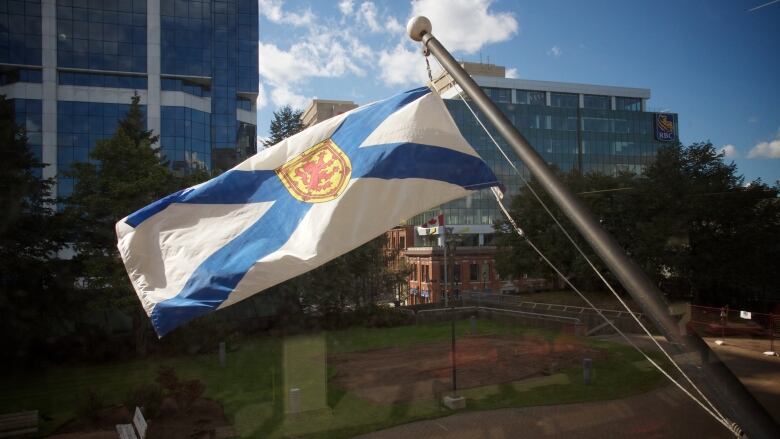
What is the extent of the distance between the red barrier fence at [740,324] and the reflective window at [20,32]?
59126mm

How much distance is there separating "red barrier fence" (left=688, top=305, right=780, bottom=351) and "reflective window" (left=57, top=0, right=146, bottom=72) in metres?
54.8

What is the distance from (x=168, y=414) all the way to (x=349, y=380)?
626cm

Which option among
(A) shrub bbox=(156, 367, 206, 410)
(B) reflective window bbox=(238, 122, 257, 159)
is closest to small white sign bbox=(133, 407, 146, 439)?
(A) shrub bbox=(156, 367, 206, 410)

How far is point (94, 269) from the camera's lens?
71.6ft

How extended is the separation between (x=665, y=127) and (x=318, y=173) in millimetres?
13992

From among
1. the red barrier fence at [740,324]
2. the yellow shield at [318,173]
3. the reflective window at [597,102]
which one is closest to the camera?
the yellow shield at [318,173]

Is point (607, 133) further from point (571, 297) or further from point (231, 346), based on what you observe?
point (231, 346)

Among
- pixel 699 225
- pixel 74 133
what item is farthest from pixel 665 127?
pixel 74 133

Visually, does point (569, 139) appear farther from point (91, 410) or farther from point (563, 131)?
point (91, 410)

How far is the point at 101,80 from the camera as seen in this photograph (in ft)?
171

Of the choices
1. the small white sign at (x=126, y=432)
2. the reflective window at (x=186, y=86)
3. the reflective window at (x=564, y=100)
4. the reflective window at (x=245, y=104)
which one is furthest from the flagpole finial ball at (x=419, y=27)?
the reflective window at (x=245, y=104)

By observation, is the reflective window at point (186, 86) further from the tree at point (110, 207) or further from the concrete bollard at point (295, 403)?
the concrete bollard at point (295, 403)

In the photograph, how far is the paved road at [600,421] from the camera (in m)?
11.7

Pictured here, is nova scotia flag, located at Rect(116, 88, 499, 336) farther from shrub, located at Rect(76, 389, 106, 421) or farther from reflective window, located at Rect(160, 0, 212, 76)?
reflective window, located at Rect(160, 0, 212, 76)
